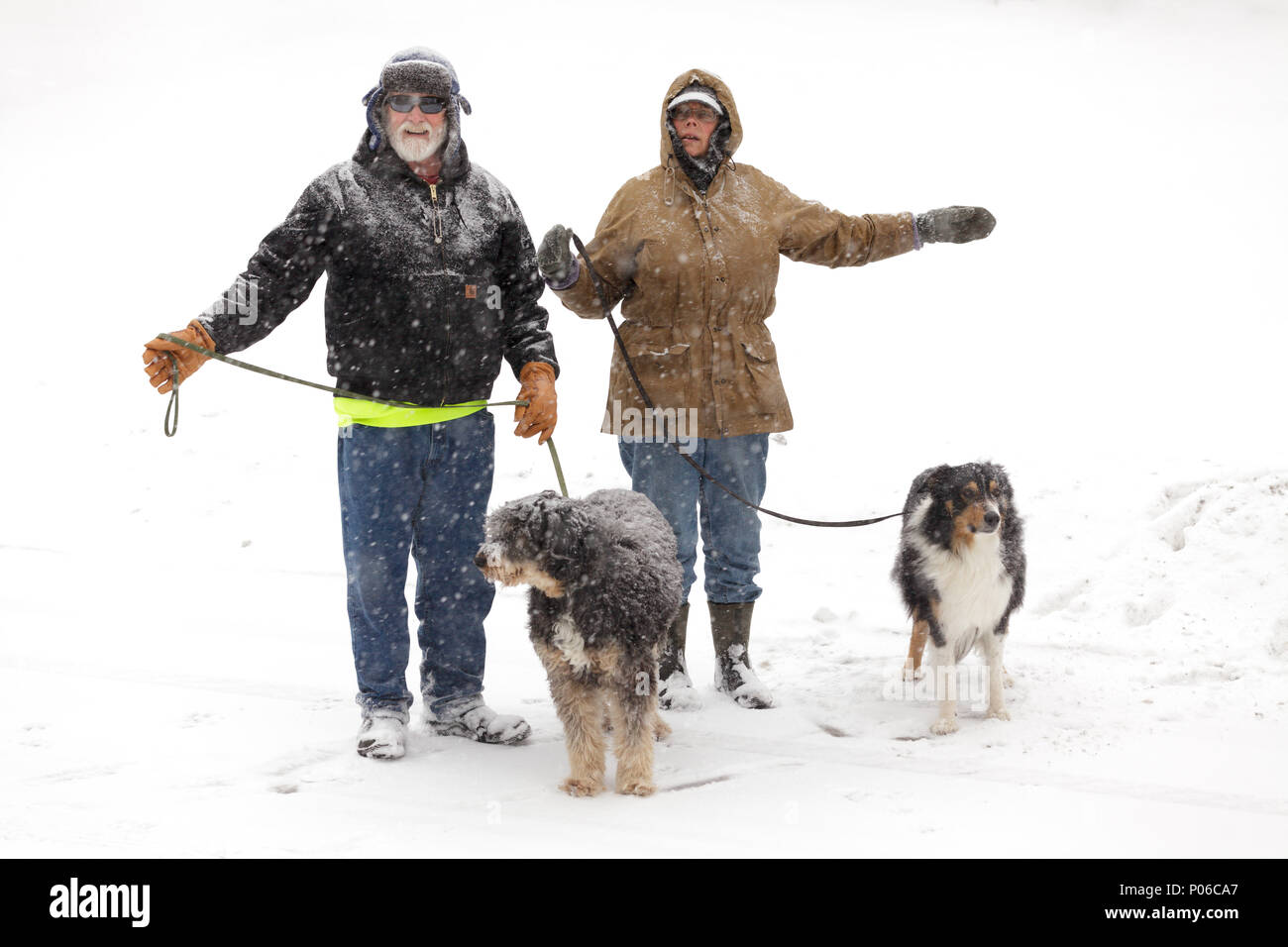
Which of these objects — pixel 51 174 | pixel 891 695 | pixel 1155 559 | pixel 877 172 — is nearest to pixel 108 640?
pixel 891 695

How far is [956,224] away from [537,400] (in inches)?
82.8

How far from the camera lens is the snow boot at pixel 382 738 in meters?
3.77

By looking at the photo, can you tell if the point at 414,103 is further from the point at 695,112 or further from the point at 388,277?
the point at 695,112

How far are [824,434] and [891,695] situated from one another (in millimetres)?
3962

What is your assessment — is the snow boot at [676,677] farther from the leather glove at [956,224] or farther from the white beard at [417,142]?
the white beard at [417,142]

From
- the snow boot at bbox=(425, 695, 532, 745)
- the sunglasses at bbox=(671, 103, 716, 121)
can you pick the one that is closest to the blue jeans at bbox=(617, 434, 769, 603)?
the snow boot at bbox=(425, 695, 532, 745)

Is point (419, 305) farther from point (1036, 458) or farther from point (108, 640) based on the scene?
point (1036, 458)

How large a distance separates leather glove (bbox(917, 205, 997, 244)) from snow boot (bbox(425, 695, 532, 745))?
286 centimetres

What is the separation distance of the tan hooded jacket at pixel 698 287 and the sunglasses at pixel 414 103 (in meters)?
0.90

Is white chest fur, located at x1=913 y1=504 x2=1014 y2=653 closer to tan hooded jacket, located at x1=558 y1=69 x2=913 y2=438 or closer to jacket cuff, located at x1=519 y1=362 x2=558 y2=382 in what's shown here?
tan hooded jacket, located at x1=558 y1=69 x2=913 y2=438

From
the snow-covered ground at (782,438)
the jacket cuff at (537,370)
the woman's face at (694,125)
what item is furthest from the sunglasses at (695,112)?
the snow-covered ground at (782,438)

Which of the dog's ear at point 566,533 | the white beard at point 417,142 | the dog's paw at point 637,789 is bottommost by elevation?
the dog's paw at point 637,789

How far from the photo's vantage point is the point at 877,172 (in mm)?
10922

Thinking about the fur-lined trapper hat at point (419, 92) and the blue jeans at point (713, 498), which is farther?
the blue jeans at point (713, 498)
